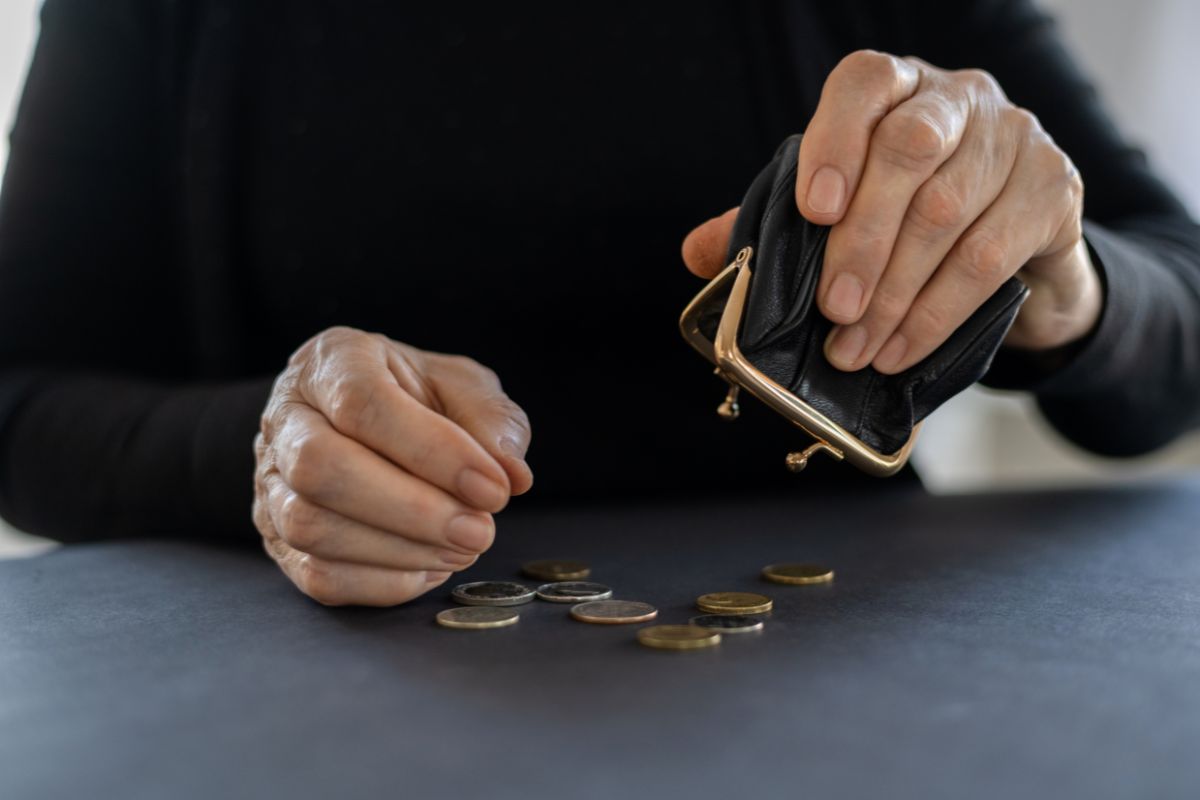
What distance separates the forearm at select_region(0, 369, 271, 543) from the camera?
3.10 ft

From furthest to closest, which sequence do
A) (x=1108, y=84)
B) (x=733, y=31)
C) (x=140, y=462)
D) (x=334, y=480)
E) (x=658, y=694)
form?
(x=1108, y=84) < (x=733, y=31) < (x=140, y=462) < (x=334, y=480) < (x=658, y=694)

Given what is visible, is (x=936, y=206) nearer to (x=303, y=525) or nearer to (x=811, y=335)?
(x=811, y=335)

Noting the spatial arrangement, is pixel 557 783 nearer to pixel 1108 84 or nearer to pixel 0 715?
pixel 0 715

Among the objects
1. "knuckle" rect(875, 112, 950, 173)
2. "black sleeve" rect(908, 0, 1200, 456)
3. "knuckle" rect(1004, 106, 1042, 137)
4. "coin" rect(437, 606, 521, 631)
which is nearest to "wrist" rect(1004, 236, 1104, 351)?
"black sleeve" rect(908, 0, 1200, 456)

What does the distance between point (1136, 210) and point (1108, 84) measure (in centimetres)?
178

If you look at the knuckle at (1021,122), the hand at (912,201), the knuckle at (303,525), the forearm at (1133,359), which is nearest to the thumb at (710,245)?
the hand at (912,201)

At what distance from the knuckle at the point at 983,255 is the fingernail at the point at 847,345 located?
0.30 feet

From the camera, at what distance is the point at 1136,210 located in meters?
1.34

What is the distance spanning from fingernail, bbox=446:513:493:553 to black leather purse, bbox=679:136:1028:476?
190mm

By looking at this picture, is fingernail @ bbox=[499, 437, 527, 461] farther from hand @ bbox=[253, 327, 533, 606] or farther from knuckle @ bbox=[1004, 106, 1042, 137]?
knuckle @ bbox=[1004, 106, 1042, 137]

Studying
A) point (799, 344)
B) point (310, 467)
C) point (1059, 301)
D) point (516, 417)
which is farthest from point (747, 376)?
point (1059, 301)

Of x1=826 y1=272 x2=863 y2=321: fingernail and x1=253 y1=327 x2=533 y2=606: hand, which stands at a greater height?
x1=826 y1=272 x2=863 y2=321: fingernail

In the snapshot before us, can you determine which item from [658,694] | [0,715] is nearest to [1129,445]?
[658,694]

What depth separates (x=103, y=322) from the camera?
4.12ft
